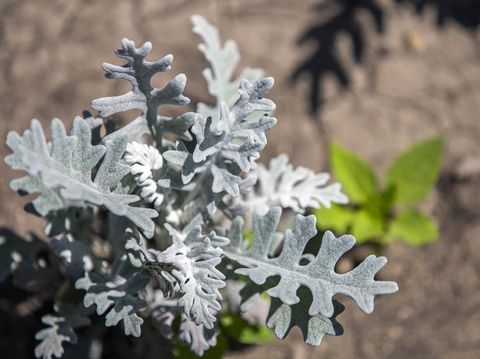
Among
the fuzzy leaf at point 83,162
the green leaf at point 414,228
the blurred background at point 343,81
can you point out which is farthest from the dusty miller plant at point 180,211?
the blurred background at point 343,81

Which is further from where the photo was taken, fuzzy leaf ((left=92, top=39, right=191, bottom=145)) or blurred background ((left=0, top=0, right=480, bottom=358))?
blurred background ((left=0, top=0, right=480, bottom=358))

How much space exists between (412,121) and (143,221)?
5.39ft

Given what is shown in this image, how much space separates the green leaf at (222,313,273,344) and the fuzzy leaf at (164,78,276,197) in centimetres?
76

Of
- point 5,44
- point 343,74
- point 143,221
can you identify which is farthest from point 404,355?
point 5,44

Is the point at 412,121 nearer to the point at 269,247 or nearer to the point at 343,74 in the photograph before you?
the point at 343,74

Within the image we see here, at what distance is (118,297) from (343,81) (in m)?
1.57

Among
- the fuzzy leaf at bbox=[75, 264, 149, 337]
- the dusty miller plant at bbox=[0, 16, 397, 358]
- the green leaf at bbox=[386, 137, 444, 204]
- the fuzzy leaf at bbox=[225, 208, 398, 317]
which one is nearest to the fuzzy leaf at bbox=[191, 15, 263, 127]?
the dusty miller plant at bbox=[0, 16, 397, 358]

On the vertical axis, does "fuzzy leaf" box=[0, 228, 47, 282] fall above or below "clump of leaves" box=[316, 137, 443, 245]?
below

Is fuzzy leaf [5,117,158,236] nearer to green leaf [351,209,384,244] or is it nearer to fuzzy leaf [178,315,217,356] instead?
fuzzy leaf [178,315,217,356]

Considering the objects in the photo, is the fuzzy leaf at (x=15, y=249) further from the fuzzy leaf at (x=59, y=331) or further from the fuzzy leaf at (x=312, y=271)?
the fuzzy leaf at (x=312, y=271)

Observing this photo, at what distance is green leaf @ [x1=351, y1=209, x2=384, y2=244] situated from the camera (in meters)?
2.60

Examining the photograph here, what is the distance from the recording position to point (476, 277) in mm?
2760

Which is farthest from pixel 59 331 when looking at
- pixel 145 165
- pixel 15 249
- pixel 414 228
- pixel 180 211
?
pixel 414 228

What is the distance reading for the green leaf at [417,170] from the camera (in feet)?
8.73
